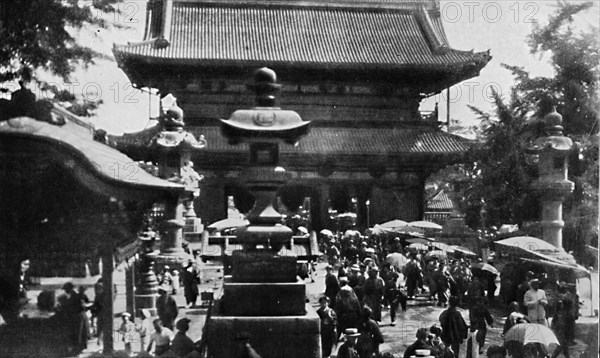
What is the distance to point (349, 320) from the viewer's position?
10.1 m

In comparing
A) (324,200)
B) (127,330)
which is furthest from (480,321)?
(324,200)

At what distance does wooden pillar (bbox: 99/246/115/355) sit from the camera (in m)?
8.52

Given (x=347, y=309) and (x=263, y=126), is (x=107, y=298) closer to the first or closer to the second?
(x=263, y=126)

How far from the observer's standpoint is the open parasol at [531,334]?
8.84 metres

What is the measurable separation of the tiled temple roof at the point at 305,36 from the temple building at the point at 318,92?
53 millimetres

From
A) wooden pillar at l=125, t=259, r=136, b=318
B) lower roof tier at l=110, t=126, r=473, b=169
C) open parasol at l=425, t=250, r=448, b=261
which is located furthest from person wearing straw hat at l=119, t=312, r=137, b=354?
lower roof tier at l=110, t=126, r=473, b=169

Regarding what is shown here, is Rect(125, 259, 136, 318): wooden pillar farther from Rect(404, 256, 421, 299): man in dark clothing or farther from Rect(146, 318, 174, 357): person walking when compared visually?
Rect(404, 256, 421, 299): man in dark clothing

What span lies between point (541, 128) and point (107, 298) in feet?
38.7

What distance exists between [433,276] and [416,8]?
58.5 ft

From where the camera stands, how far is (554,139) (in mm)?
13312

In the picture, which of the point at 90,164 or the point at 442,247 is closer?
the point at 90,164

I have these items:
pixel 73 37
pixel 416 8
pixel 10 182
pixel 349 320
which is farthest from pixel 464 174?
pixel 10 182

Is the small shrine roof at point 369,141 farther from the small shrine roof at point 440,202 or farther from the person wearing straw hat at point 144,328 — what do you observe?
the person wearing straw hat at point 144,328

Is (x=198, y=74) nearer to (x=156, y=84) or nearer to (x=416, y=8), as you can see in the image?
(x=156, y=84)
